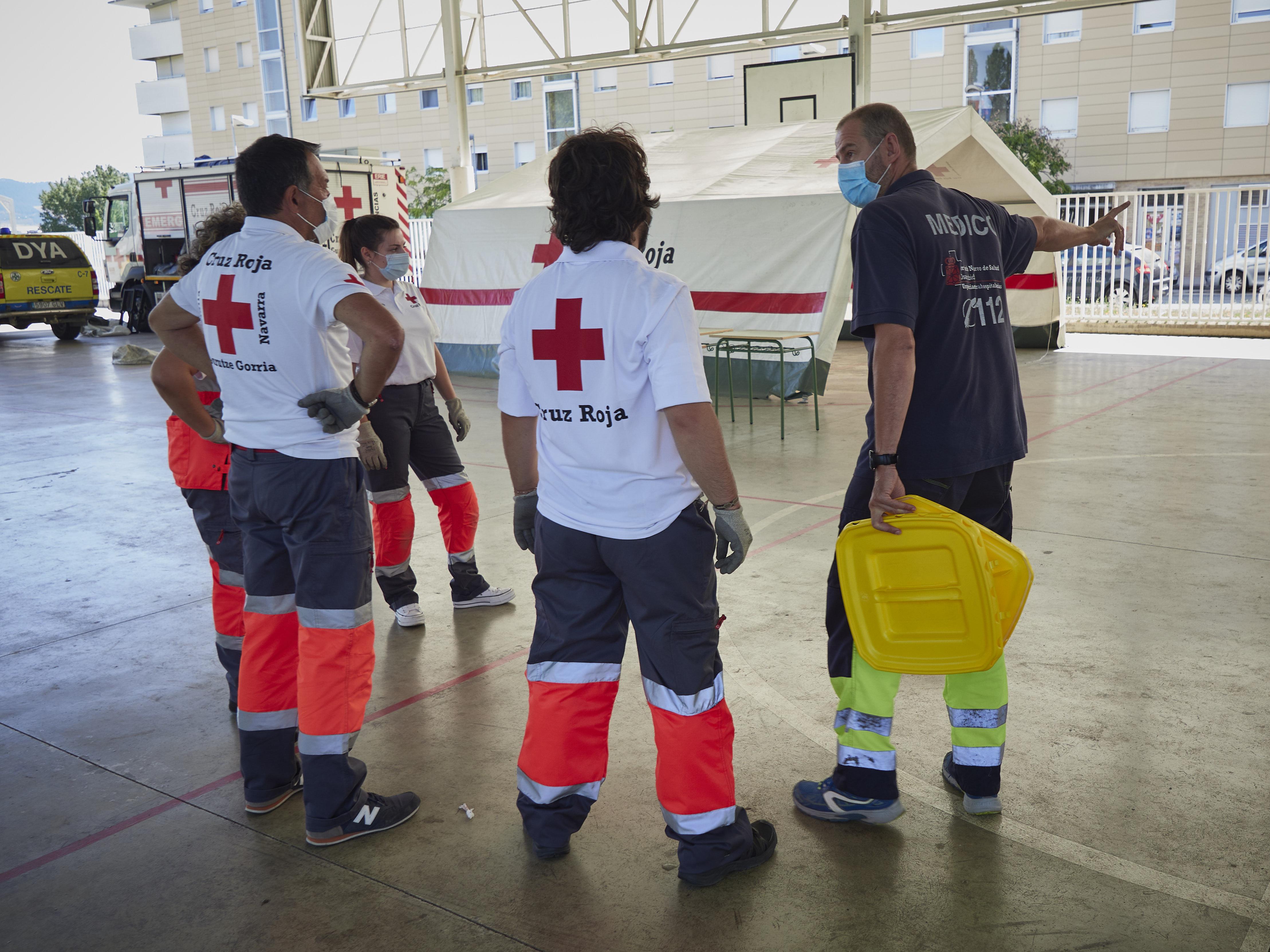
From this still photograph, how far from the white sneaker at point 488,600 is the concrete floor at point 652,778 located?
0.08 meters

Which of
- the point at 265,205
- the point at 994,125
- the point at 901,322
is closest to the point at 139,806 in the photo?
the point at 265,205

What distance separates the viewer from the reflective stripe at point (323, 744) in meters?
2.65

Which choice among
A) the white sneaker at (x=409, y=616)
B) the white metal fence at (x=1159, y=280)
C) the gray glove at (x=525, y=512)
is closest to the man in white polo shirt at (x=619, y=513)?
the gray glove at (x=525, y=512)

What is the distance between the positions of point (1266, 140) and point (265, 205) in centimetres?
3059

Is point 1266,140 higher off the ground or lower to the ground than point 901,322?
higher

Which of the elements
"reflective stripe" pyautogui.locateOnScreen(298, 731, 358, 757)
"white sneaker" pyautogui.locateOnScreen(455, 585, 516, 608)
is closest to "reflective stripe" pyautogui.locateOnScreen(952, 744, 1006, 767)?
"reflective stripe" pyautogui.locateOnScreen(298, 731, 358, 757)

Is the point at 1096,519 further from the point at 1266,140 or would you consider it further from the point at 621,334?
the point at 1266,140

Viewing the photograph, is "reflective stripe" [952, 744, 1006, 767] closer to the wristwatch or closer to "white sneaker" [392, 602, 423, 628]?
the wristwatch

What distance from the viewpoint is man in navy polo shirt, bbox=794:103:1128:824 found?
2541mm

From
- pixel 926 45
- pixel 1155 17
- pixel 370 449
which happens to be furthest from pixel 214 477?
pixel 926 45

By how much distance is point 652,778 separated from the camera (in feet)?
9.77

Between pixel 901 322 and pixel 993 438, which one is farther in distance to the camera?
pixel 993 438

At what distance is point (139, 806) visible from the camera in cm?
290

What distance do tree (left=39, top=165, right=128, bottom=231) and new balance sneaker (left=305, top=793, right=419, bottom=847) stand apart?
58067 mm
